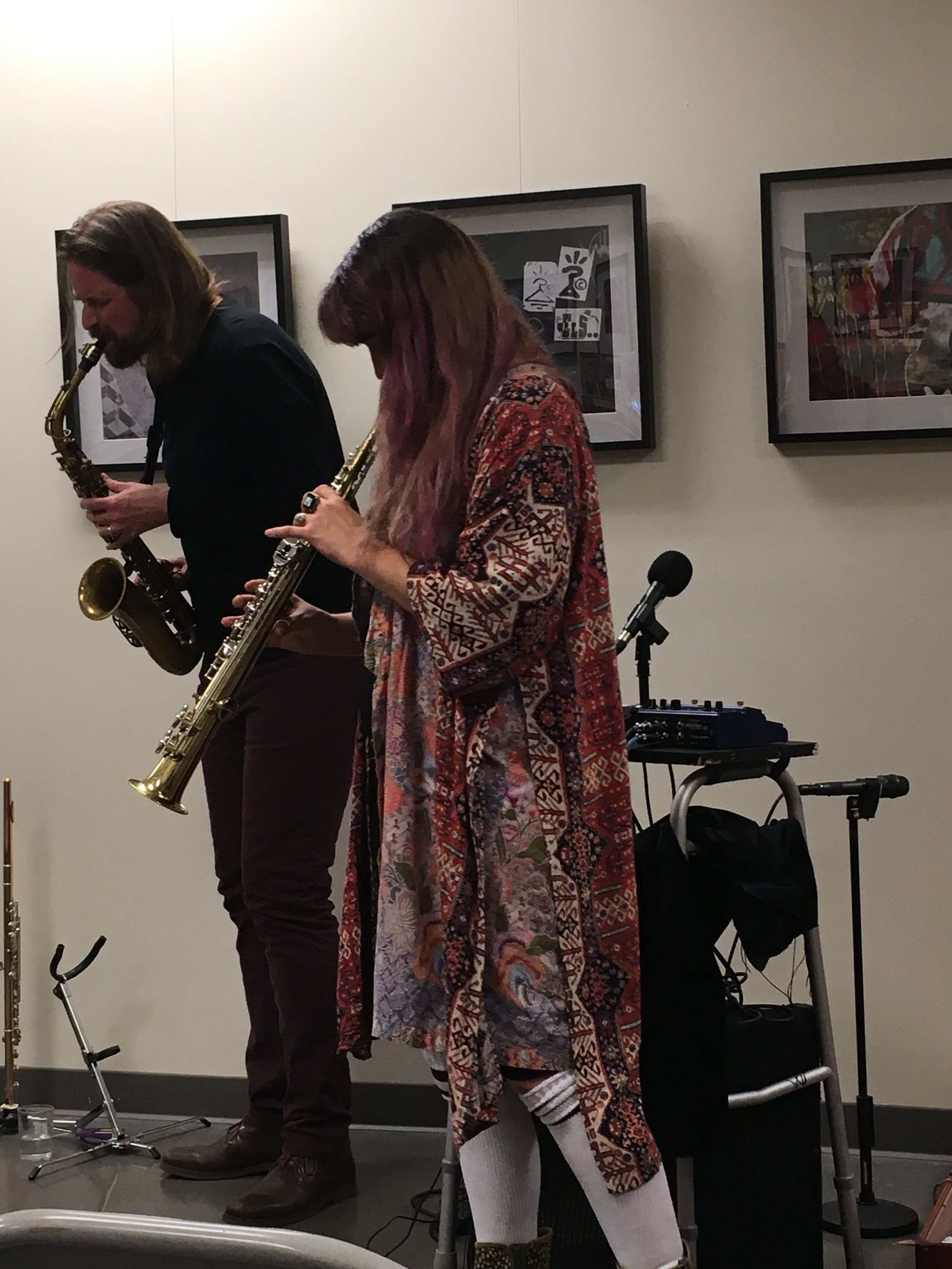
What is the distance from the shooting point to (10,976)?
9.76 feet

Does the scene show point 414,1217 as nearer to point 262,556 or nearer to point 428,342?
point 262,556

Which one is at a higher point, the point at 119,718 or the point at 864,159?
the point at 864,159

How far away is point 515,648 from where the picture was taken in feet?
4.99

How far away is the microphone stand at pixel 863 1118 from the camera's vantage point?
91.0 inches

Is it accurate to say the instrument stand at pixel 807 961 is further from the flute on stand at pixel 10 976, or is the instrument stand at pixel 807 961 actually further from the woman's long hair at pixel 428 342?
the flute on stand at pixel 10 976

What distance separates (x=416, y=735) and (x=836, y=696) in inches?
53.2

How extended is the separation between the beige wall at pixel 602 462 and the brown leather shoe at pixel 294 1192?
0.40 m

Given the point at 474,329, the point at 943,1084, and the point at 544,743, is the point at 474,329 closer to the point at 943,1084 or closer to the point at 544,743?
the point at 544,743

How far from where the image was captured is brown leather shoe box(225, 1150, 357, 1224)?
2363mm

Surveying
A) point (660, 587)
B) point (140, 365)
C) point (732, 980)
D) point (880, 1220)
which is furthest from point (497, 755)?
point (140, 365)

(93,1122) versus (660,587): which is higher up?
(660,587)

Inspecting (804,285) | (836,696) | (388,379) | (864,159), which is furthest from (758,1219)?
(864,159)

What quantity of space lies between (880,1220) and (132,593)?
66.8 inches

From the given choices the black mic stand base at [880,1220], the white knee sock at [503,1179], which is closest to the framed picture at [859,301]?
the black mic stand base at [880,1220]
